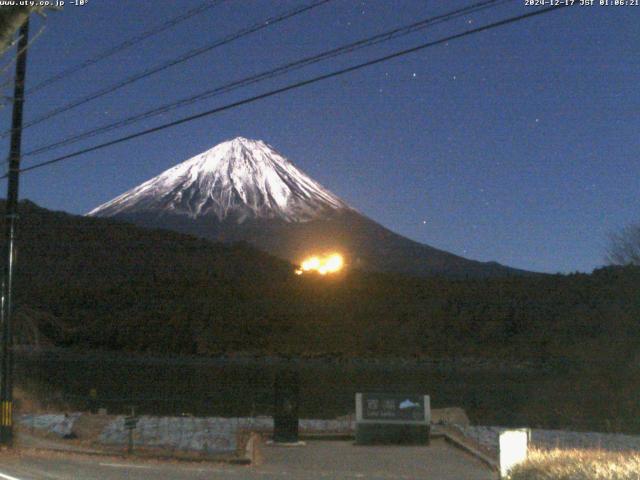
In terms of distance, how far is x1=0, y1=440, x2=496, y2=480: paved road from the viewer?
14.4 meters

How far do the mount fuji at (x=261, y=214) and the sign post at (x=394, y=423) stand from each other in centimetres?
10066

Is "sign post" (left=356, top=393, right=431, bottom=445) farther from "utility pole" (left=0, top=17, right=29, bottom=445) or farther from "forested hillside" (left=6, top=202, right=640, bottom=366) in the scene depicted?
"forested hillside" (left=6, top=202, right=640, bottom=366)

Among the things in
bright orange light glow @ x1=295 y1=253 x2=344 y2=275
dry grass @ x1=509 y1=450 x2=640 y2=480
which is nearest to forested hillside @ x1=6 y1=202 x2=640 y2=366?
bright orange light glow @ x1=295 y1=253 x2=344 y2=275

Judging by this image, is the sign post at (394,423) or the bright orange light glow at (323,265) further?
the bright orange light glow at (323,265)

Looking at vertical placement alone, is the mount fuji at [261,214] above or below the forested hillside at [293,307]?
above

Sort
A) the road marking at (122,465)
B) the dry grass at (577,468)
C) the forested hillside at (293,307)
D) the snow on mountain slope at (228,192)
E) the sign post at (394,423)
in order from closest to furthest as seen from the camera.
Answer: the dry grass at (577,468)
the road marking at (122,465)
the sign post at (394,423)
the forested hillside at (293,307)
the snow on mountain slope at (228,192)

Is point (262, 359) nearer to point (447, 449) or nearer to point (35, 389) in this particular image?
point (35, 389)

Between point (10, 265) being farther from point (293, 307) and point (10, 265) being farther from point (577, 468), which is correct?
point (293, 307)

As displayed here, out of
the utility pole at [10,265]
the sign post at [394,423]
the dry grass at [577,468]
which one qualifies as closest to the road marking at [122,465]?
the utility pole at [10,265]

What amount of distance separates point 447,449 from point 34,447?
8.85 meters

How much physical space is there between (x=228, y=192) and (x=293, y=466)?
402 ft

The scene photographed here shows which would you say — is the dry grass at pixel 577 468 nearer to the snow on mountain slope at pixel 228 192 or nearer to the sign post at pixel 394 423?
the sign post at pixel 394 423

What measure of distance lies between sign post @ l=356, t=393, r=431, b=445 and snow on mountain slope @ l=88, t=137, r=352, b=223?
101 meters

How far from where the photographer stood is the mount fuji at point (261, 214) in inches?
4983
